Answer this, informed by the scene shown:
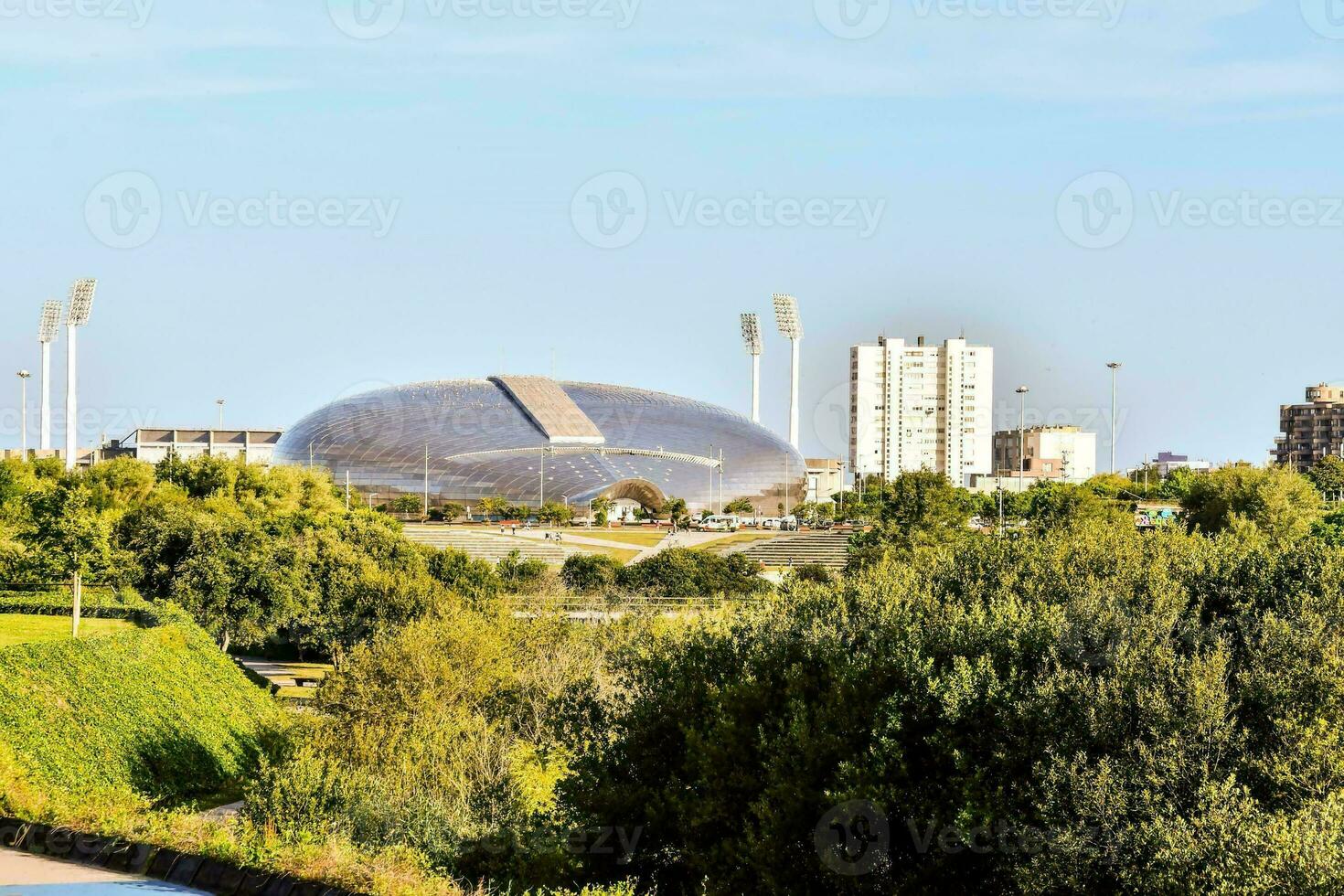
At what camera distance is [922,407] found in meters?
193

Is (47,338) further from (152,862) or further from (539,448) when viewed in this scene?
(152,862)

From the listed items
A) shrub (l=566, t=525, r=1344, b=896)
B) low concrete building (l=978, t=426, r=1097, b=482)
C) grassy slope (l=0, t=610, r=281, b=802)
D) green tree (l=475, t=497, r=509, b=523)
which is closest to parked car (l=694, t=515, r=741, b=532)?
green tree (l=475, t=497, r=509, b=523)

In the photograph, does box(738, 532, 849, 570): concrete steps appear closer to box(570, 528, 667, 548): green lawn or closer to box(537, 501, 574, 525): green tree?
box(570, 528, 667, 548): green lawn

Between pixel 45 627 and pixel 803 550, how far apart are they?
4528 cm

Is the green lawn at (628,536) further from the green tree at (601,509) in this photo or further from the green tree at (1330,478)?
the green tree at (1330,478)

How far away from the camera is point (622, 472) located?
107125mm

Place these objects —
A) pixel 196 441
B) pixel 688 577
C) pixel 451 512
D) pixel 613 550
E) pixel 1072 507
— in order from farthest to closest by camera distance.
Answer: pixel 196 441
pixel 451 512
pixel 613 550
pixel 1072 507
pixel 688 577

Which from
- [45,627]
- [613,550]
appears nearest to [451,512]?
[613,550]

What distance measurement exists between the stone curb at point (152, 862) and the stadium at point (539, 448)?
89.5 metres

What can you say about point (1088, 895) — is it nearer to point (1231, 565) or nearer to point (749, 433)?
point (1231, 565)

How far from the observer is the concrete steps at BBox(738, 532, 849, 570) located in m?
69.9

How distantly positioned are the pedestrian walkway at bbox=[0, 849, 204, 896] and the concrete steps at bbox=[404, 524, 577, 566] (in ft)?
172

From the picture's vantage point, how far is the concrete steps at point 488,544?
6781cm

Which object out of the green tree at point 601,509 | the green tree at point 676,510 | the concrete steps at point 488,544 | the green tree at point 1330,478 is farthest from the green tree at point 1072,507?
the green tree at point 676,510
